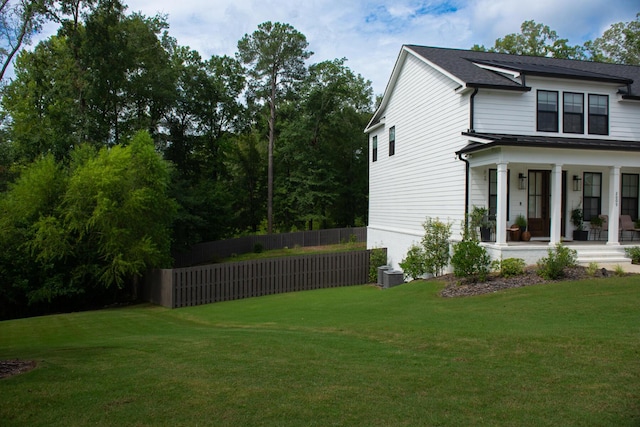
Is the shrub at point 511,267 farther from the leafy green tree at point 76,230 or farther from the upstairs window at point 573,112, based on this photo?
the leafy green tree at point 76,230

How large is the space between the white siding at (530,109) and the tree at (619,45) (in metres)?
24.0

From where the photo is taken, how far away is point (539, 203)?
15828mm

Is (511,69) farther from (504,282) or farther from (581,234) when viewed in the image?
(504,282)

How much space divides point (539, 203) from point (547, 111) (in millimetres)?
3125

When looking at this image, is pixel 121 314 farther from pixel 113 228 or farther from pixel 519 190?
pixel 519 190

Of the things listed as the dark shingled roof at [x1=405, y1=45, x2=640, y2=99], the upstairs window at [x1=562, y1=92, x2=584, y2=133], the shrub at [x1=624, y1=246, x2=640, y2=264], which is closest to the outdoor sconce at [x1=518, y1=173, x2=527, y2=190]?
the upstairs window at [x1=562, y1=92, x2=584, y2=133]

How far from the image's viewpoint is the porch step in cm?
1357

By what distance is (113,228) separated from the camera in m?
16.8

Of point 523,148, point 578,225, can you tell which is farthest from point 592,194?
point 523,148

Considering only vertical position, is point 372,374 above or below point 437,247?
below

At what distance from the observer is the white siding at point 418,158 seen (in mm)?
15438

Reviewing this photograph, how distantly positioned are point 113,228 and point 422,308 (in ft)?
38.7

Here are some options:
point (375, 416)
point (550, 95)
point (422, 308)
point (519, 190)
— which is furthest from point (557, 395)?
point (550, 95)

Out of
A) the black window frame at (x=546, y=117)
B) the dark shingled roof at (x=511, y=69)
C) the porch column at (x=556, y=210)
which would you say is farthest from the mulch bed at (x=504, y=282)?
the dark shingled roof at (x=511, y=69)
